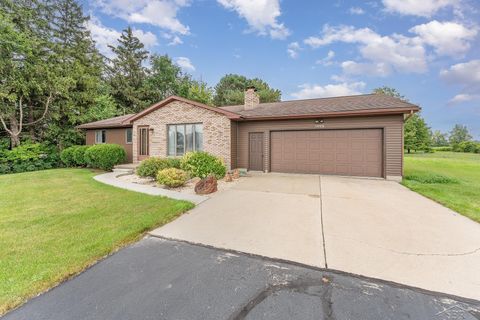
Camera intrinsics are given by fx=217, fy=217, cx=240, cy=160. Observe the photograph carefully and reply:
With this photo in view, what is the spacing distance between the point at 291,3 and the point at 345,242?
43.4ft

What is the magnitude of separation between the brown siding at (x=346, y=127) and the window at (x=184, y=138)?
2.18 meters

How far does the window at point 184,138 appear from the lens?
1169 cm

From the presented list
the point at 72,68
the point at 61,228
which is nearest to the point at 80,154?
the point at 72,68

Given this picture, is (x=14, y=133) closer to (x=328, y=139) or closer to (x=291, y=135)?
(x=291, y=135)

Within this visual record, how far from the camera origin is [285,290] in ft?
8.21

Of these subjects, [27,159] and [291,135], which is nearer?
→ [291,135]

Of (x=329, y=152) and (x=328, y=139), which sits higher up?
(x=328, y=139)

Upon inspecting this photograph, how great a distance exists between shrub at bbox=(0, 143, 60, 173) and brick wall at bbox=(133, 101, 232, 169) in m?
7.79

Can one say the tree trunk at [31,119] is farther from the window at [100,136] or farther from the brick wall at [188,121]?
the brick wall at [188,121]

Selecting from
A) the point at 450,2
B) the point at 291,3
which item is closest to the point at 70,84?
the point at 291,3

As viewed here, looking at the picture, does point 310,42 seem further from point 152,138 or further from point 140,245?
point 140,245

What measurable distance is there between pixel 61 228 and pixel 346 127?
10.6 metres

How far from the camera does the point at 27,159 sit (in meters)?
14.7

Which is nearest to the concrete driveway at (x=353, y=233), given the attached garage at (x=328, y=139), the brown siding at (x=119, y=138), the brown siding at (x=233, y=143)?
the attached garage at (x=328, y=139)
